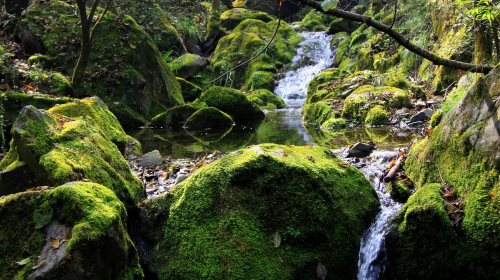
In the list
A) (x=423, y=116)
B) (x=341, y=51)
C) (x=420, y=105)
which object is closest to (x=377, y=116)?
(x=420, y=105)

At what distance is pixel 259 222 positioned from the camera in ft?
11.2

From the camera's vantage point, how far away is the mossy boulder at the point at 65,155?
11.4 ft

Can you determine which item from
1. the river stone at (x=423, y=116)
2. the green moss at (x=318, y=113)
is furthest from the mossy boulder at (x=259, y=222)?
the green moss at (x=318, y=113)

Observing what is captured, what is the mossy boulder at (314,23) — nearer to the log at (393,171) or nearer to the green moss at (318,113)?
the green moss at (318,113)

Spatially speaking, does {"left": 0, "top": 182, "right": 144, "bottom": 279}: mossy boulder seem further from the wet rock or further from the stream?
the wet rock

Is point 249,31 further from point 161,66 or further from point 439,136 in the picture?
point 439,136

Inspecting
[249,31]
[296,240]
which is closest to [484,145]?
[296,240]

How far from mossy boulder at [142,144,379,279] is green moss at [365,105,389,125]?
22.4 ft

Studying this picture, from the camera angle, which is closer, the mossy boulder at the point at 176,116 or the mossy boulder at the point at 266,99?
the mossy boulder at the point at 176,116

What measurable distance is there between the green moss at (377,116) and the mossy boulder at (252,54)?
1134 centimetres

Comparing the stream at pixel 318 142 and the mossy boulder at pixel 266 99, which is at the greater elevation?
the stream at pixel 318 142

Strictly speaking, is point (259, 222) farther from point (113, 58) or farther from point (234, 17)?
point (234, 17)

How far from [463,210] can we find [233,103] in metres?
10.9

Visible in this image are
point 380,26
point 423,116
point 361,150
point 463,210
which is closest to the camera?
point 380,26
